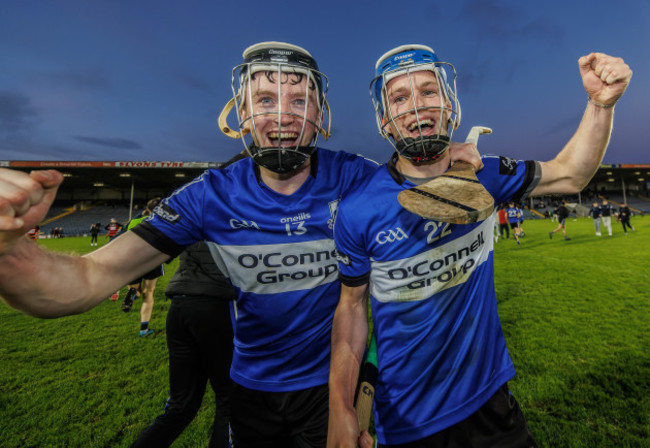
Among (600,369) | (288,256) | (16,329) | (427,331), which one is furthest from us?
(16,329)

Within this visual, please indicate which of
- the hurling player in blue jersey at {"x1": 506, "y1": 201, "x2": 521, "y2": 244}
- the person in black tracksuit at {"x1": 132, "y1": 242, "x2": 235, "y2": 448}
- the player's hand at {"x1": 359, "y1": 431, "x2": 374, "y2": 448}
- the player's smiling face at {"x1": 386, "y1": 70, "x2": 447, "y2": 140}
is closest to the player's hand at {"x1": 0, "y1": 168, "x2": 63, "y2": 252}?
the player's hand at {"x1": 359, "y1": 431, "x2": 374, "y2": 448}

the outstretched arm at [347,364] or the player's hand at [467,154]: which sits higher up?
the player's hand at [467,154]

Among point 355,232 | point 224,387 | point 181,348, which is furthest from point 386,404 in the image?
point 181,348

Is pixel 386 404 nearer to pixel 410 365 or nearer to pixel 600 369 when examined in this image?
pixel 410 365

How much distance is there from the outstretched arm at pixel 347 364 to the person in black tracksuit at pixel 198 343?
147cm

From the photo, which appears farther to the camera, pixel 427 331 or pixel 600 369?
pixel 600 369

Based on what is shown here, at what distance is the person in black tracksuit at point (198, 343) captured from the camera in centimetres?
278

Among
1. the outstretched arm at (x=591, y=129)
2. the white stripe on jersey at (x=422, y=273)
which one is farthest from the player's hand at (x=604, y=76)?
the white stripe on jersey at (x=422, y=273)

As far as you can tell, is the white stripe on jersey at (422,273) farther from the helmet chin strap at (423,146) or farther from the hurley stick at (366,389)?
the helmet chin strap at (423,146)

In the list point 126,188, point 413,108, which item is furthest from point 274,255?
point 126,188

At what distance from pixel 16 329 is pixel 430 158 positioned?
955 centimetres

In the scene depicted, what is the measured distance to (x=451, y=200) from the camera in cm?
125

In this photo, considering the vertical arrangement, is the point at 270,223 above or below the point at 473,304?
above

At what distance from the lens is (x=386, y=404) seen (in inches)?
65.1
